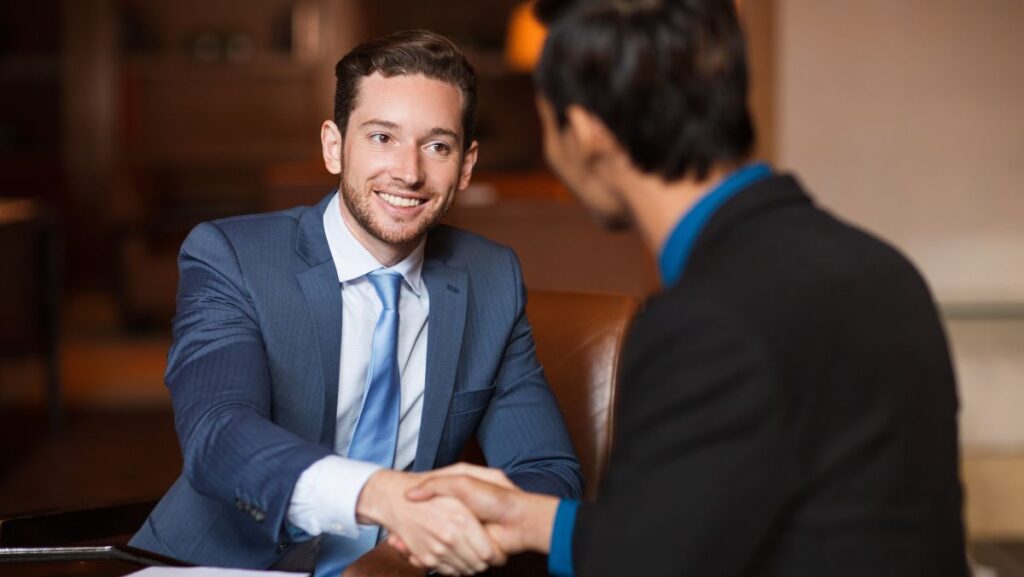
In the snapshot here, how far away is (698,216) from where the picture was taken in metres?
1.34

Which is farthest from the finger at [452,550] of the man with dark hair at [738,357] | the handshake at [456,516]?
the man with dark hair at [738,357]

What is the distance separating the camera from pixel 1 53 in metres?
9.25

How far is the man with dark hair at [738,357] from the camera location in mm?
1177

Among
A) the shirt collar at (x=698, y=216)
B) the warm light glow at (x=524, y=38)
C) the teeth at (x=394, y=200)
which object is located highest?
the warm light glow at (x=524, y=38)

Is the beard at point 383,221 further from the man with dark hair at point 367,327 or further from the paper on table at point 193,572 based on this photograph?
the paper on table at point 193,572

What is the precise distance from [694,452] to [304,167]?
597 cm

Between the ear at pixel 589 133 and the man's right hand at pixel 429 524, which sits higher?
the ear at pixel 589 133

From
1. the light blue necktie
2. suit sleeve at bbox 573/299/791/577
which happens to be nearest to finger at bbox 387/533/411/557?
the light blue necktie

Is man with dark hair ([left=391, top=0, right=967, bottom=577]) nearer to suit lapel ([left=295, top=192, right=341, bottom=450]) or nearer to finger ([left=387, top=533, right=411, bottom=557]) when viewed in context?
finger ([left=387, top=533, right=411, bottom=557])

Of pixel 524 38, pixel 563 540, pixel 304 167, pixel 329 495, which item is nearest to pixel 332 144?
pixel 329 495

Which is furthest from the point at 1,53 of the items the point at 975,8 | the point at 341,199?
the point at 341,199

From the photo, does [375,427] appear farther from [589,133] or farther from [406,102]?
[589,133]

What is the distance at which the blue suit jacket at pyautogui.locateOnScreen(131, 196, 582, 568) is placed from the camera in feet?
6.06

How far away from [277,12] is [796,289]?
8802 mm
